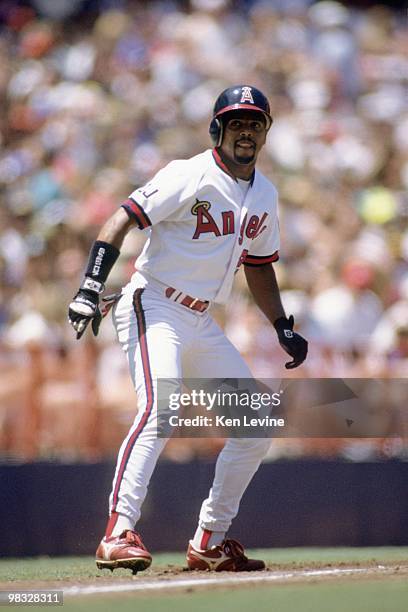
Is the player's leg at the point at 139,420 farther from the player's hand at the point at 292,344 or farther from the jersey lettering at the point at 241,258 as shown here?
the player's hand at the point at 292,344

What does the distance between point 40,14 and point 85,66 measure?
3.69 feet

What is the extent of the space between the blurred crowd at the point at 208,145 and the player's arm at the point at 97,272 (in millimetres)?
2333

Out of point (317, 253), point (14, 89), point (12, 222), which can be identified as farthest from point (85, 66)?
point (317, 253)

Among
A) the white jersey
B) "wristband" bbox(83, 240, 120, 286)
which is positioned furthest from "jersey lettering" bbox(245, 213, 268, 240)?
"wristband" bbox(83, 240, 120, 286)

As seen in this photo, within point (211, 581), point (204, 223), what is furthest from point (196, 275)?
point (211, 581)

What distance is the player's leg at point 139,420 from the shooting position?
4105 mm

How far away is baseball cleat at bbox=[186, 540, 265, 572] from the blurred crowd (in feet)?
6.28

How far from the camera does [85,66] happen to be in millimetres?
11086

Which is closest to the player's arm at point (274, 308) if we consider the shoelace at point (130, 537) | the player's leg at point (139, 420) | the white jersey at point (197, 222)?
the white jersey at point (197, 222)

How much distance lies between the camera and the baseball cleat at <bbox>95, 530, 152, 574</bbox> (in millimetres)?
4039

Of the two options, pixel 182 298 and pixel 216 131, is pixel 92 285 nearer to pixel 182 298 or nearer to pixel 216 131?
pixel 182 298

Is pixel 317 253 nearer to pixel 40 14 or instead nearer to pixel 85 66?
pixel 85 66

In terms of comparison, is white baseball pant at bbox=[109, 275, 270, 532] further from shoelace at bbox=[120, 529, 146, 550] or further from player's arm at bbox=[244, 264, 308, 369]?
player's arm at bbox=[244, 264, 308, 369]

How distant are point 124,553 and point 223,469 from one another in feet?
2.57
